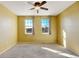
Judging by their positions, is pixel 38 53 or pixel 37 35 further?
pixel 37 35

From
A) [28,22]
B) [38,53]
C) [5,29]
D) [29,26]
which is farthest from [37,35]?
[38,53]

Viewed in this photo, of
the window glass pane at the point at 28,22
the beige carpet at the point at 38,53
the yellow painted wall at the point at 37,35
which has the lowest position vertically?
the beige carpet at the point at 38,53

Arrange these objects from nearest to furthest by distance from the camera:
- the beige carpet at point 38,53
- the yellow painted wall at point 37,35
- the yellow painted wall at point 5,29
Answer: the beige carpet at point 38,53 < the yellow painted wall at point 5,29 < the yellow painted wall at point 37,35

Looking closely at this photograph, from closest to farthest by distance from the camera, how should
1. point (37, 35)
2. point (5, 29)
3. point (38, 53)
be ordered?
point (38, 53) < point (5, 29) < point (37, 35)

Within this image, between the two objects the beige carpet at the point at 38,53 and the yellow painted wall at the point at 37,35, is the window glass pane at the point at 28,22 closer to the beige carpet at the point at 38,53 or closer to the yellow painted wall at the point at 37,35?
the yellow painted wall at the point at 37,35

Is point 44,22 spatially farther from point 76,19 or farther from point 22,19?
point 76,19

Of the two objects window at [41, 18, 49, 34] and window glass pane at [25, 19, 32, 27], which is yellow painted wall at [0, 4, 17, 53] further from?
window at [41, 18, 49, 34]

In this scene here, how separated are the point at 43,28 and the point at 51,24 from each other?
727 millimetres

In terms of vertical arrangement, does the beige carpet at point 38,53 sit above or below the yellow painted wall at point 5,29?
below

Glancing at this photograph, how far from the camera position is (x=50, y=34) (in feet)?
36.1

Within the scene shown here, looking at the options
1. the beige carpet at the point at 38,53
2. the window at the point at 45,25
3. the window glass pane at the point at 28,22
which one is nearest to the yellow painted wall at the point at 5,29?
the beige carpet at the point at 38,53

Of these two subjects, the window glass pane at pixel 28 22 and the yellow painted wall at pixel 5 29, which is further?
the window glass pane at pixel 28 22

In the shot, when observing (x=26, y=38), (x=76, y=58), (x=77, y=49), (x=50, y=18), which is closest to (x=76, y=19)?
(x=77, y=49)

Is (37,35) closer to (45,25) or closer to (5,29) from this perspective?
(45,25)
